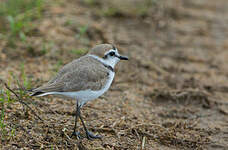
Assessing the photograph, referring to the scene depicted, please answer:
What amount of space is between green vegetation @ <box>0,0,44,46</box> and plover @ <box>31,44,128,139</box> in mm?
2361

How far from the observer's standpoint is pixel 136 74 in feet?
20.6

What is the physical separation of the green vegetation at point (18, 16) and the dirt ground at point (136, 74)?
16cm

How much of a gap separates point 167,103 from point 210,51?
8.18ft

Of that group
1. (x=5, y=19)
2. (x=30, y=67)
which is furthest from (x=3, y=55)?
(x=5, y=19)

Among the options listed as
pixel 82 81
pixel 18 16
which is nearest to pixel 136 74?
pixel 82 81

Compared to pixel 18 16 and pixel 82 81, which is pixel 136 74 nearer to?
pixel 82 81

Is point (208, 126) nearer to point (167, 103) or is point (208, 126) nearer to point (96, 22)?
point (167, 103)

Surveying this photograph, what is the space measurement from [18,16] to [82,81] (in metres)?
3.36

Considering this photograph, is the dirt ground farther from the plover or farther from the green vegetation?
the plover

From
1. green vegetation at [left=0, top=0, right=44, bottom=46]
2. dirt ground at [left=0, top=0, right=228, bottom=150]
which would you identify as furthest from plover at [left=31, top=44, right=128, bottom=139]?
green vegetation at [left=0, top=0, right=44, bottom=46]

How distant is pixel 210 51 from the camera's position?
7715 mm

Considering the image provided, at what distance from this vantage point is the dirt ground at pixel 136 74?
14.3ft

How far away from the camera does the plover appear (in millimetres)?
3961

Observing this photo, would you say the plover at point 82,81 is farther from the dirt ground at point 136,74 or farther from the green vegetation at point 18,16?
the green vegetation at point 18,16
